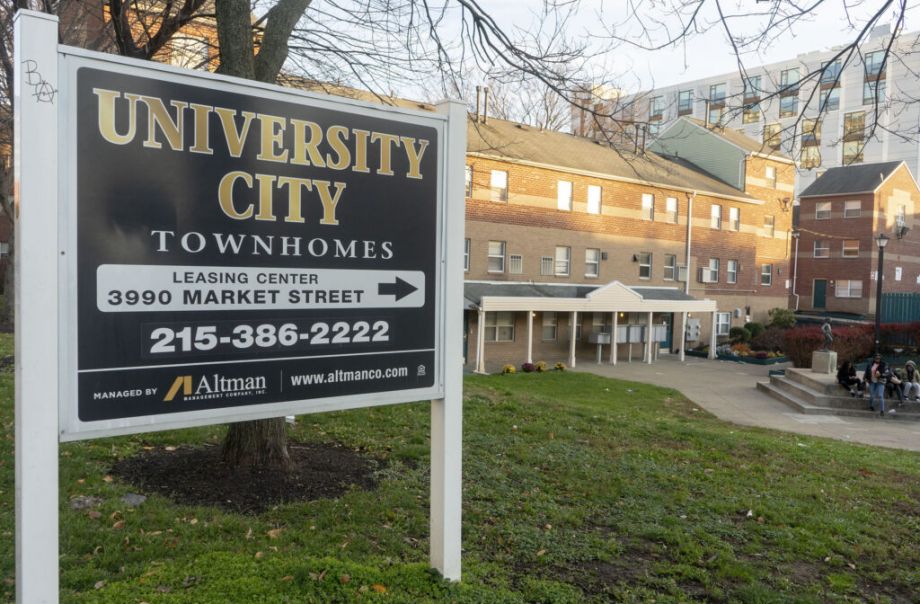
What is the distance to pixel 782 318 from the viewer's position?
36.9 meters

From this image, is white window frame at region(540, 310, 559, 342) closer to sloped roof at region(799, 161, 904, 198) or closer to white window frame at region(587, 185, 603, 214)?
white window frame at region(587, 185, 603, 214)

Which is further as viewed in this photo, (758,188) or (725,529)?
(758,188)

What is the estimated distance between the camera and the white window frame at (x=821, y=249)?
4741 cm

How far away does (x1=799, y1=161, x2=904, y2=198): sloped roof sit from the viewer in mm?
45375

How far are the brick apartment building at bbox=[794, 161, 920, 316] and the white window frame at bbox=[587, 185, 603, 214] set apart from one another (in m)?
20.8

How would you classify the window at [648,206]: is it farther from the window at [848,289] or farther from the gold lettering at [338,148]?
the gold lettering at [338,148]

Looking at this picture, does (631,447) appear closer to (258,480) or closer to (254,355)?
(258,480)

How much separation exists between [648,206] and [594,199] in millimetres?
3606

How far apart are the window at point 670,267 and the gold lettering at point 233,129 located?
3185 cm

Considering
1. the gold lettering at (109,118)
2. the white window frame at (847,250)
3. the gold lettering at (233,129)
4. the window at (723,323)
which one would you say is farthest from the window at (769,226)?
the gold lettering at (109,118)

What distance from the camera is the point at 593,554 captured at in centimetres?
506

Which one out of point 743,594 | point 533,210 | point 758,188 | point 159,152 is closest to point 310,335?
point 159,152

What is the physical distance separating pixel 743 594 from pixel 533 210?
2399cm

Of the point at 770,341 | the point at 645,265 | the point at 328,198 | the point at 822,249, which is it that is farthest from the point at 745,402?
the point at 822,249
